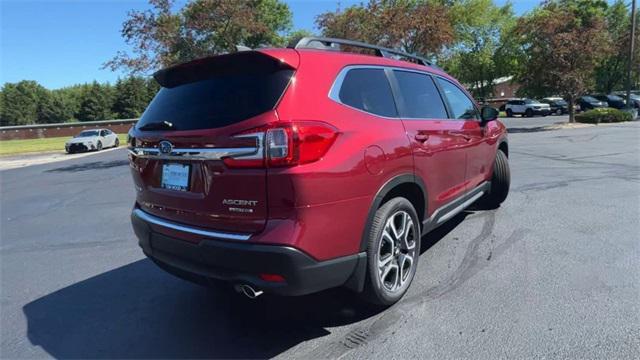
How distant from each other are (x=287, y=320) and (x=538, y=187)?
585cm

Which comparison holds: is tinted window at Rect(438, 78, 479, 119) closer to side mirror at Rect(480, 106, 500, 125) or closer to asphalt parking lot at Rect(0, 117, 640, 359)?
side mirror at Rect(480, 106, 500, 125)

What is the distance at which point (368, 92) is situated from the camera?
3.29 m

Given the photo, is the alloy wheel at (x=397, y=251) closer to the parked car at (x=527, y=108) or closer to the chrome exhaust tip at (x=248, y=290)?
the chrome exhaust tip at (x=248, y=290)

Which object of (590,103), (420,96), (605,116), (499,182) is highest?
(420,96)

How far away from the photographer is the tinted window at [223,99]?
268cm

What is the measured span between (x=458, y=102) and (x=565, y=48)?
22.0 metres

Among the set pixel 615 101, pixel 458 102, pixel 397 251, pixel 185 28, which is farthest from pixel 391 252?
pixel 615 101

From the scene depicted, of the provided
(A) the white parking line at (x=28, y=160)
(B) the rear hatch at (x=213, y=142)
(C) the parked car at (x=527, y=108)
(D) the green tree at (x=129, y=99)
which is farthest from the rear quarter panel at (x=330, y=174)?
(D) the green tree at (x=129, y=99)

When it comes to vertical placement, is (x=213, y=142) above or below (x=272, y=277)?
above

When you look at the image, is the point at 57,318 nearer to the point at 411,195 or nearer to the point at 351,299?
the point at 351,299

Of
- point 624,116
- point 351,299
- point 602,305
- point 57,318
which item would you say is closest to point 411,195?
point 351,299

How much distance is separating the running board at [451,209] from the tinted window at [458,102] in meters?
0.84

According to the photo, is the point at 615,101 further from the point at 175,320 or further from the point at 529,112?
the point at 175,320

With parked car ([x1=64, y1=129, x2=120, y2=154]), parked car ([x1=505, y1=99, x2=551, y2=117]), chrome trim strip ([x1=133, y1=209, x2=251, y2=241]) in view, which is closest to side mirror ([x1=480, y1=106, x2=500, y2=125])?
chrome trim strip ([x1=133, y1=209, x2=251, y2=241])
